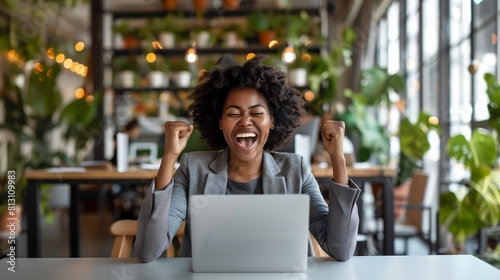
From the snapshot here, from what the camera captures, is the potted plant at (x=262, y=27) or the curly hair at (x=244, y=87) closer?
the curly hair at (x=244, y=87)

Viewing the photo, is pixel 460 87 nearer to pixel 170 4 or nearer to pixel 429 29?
pixel 429 29

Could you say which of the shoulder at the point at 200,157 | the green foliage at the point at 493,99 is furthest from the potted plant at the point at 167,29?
the shoulder at the point at 200,157

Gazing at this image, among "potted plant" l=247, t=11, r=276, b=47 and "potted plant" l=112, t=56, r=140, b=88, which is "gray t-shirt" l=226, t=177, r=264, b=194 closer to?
"potted plant" l=247, t=11, r=276, b=47

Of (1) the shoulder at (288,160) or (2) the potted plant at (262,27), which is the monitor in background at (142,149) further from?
(1) the shoulder at (288,160)

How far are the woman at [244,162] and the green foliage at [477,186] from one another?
1447mm

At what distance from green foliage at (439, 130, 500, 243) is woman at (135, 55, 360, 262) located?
145cm

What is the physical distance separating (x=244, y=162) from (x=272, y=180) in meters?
0.12

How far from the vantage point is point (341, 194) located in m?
1.44

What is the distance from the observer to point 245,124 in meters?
1.59

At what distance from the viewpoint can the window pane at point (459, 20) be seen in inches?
152

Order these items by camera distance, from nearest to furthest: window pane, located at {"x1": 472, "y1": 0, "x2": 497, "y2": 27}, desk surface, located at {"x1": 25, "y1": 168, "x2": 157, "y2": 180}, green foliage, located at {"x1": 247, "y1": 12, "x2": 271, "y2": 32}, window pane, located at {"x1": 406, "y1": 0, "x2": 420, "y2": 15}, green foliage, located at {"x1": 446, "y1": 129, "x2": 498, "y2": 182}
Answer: green foliage, located at {"x1": 446, "y1": 129, "x2": 498, "y2": 182}
desk surface, located at {"x1": 25, "y1": 168, "x2": 157, "y2": 180}
window pane, located at {"x1": 472, "y1": 0, "x2": 497, "y2": 27}
window pane, located at {"x1": 406, "y1": 0, "x2": 420, "y2": 15}
green foliage, located at {"x1": 247, "y1": 12, "x2": 271, "y2": 32}

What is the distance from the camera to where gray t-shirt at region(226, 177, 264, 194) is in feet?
5.48

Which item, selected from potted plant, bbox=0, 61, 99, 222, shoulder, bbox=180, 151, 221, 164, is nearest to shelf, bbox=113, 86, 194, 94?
potted plant, bbox=0, 61, 99, 222

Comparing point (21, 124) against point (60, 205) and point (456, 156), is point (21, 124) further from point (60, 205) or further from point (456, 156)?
point (456, 156)
